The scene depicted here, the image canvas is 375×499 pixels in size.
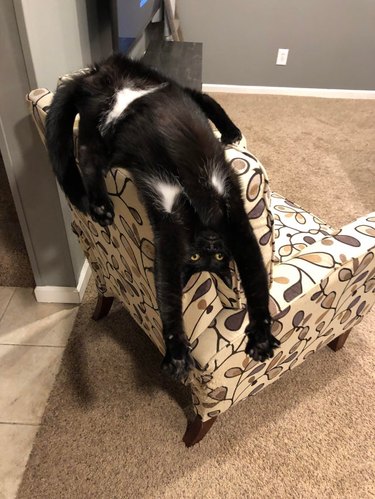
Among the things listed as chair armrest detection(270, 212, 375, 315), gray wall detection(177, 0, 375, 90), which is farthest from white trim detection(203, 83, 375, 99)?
chair armrest detection(270, 212, 375, 315)

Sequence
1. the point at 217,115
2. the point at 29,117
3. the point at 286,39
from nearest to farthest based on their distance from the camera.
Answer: the point at 217,115
the point at 29,117
the point at 286,39

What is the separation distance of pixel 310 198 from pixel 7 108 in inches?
64.1

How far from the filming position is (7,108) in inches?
47.7

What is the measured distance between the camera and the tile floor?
Result: 1210mm

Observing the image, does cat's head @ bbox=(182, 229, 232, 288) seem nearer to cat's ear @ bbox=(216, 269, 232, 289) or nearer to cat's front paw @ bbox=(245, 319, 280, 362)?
cat's ear @ bbox=(216, 269, 232, 289)

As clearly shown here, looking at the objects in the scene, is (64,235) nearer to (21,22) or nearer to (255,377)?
(21,22)

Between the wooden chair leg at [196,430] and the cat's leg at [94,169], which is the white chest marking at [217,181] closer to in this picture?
the cat's leg at [94,169]

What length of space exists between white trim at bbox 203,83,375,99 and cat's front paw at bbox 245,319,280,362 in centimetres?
292

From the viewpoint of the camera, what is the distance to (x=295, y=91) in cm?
336

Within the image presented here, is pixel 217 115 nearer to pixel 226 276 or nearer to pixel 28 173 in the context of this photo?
pixel 226 276

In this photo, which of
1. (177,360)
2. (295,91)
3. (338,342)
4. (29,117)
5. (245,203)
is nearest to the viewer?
(245,203)

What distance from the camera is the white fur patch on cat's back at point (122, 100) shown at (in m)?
0.88

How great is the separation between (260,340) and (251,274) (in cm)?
17

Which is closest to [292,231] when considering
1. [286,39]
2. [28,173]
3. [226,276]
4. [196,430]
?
[226,276]
